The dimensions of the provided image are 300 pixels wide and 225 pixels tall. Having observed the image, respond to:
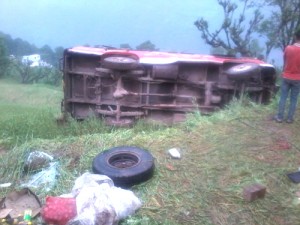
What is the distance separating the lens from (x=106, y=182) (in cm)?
404

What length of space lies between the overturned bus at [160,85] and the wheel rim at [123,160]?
132 inches

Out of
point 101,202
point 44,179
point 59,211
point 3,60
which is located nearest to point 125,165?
point 44,179

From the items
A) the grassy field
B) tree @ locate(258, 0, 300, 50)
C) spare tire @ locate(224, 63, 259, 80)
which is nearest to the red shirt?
the grassy field

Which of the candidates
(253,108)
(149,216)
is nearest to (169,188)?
(149,216)

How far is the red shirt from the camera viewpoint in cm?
564

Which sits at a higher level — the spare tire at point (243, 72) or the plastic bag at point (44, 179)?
the spare tire at point (243, 72)

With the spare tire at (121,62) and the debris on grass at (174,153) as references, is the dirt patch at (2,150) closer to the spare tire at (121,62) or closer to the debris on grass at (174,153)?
the spare tire at (121,62)

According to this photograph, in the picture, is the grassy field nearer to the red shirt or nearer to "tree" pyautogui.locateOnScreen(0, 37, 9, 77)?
the red shirt

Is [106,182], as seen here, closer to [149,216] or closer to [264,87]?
[149,216]

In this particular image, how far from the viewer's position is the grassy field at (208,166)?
382cm

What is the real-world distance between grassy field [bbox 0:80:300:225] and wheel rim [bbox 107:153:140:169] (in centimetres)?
31

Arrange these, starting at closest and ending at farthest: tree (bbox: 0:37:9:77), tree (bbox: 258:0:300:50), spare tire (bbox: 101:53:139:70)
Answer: spare tire (bbox: 101:53:139:70) < tree (bbox: 258:0:300:50) < tree (bbox: 0:37:9:77)

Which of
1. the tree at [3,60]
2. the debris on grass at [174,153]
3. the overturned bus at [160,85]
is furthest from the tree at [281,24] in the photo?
the tree at [3,60]

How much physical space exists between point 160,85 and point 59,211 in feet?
18.1
